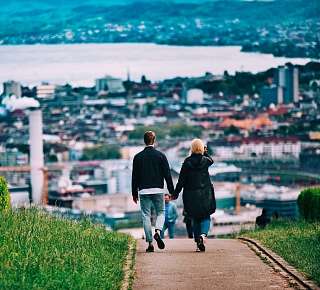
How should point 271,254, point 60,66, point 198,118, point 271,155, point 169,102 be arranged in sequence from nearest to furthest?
point 271,254 → point 271,155 → point 60,66 → point 198,118 → point 169,102

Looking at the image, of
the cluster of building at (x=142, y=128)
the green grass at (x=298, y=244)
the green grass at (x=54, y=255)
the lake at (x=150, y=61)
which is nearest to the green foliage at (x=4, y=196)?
the green grass at (x=54, y=255)

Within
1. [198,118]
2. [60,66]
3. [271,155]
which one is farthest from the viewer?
[198,118]

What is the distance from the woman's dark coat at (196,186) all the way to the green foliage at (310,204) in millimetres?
3534

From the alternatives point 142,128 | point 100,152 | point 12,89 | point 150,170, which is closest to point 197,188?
point 150,170

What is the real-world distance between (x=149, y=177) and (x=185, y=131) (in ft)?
211

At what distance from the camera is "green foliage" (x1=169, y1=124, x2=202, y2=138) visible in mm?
73688

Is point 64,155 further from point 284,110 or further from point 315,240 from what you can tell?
point 315,240

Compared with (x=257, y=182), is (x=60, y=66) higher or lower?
higher

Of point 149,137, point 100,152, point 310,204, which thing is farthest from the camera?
point 100,152

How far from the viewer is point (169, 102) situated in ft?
289

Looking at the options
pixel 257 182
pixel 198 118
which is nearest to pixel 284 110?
pixel 198 118

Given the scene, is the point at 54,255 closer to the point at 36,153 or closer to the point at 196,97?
the point at 36,153

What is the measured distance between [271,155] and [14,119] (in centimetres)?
1757

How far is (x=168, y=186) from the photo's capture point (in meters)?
11.3
